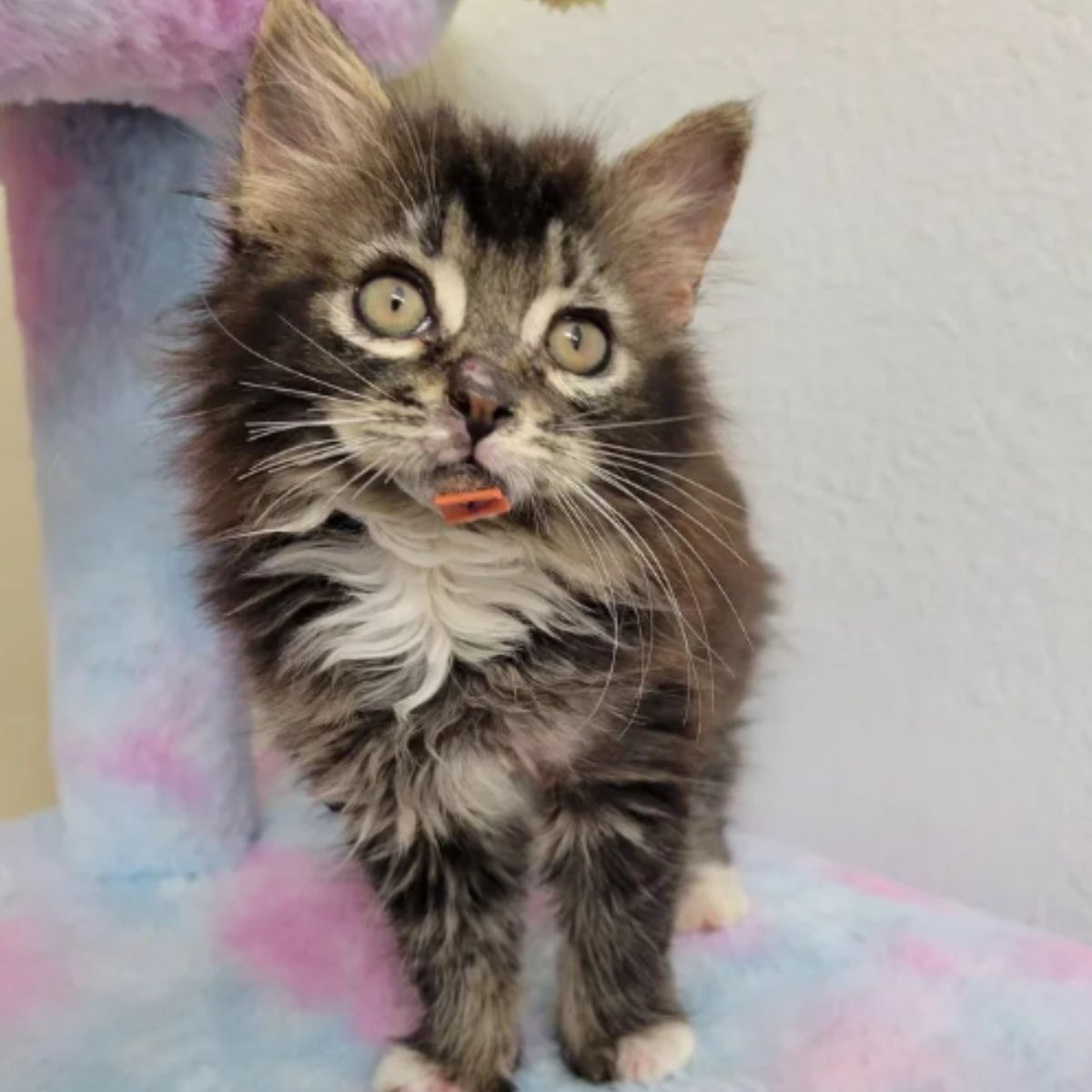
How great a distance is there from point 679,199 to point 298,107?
329 mm

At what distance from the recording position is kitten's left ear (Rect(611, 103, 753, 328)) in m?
0.97

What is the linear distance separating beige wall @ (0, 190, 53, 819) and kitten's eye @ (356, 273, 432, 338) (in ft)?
→ 3.02

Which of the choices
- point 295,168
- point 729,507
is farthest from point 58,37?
point 729,507

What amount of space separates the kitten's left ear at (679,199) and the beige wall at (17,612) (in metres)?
0.96

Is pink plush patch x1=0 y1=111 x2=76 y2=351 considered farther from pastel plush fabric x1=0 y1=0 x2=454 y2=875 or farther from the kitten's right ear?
the kitten's right ear

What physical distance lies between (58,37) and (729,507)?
66 centimetres

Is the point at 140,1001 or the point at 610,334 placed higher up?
the point at 610,334

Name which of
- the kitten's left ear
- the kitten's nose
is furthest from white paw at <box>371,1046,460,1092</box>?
the kitten's left ear

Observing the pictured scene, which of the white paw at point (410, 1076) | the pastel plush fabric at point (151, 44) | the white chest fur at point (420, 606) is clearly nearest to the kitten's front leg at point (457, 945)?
the white paw at point (410, 1076)

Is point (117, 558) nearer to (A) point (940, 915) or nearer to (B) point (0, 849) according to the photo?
(B) point (0, 849)

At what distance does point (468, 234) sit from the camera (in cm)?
85

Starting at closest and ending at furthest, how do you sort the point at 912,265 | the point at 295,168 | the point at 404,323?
the point at 404,323 → the point at 295,168 → the point at 912,265

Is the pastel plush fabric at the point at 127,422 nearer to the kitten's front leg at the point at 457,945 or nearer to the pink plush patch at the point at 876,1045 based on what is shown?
the kitten's front leg at the point at 457,945

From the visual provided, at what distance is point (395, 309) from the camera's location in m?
0.83
